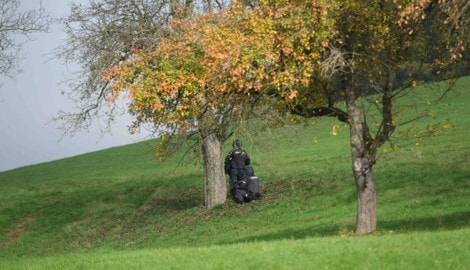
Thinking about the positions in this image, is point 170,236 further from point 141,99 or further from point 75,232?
point 141,99

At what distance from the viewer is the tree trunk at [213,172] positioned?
101ft

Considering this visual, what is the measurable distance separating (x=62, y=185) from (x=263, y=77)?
94.0ft

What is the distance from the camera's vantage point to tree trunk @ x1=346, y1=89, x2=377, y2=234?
1873 cm

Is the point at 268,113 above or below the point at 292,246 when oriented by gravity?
above

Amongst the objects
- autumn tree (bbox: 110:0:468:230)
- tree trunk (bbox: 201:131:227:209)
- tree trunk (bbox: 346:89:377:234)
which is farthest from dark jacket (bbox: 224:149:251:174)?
tree trunk (bbox: 346:89:377:234)

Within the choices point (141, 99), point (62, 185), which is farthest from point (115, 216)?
point (141, 99)

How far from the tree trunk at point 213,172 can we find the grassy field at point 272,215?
23.0 inches

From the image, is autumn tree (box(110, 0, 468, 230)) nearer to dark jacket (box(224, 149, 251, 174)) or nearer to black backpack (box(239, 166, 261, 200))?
dark jacket (box(224, 149, 251, 174))

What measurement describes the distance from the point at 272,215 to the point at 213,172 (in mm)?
4067

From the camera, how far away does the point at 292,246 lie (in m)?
15.1

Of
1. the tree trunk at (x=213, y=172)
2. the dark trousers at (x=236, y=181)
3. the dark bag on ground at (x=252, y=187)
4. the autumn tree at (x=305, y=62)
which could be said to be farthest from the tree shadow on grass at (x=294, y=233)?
the tree trunk at (x=213, y=172)

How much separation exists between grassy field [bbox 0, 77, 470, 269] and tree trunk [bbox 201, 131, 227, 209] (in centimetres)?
58

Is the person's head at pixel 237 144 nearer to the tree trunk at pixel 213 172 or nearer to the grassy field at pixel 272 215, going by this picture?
the grassy field at pixel 272 215

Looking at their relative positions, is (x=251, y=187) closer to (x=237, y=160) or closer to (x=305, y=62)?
(x=237, y=160)
